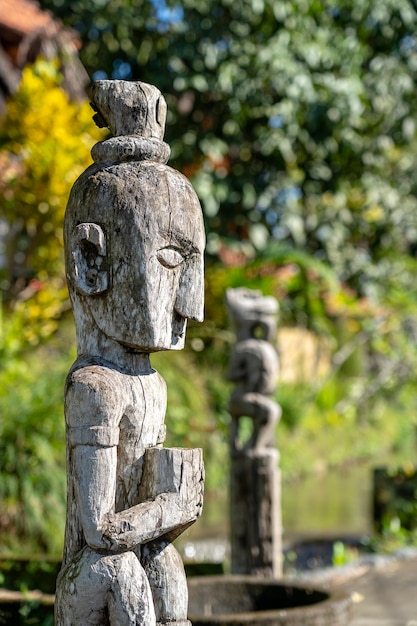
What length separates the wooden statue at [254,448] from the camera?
675cm

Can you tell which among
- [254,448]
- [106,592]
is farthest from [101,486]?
[254,448]

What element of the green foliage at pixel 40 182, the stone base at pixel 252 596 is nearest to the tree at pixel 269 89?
the green foliage at pixel 40 182

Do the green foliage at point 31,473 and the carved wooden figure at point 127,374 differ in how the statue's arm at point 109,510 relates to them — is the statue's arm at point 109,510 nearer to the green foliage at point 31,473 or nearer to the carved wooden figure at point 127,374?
the carved wooden figure at point 127,374

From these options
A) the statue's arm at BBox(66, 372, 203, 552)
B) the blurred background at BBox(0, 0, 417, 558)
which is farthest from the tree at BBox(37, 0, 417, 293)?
the statue's arm at BBox(66, 372, 203, 552)

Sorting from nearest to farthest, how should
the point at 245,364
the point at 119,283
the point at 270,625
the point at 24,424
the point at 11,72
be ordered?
the point at 119,283 → the point at 270,625 → the point at 245,364 → the point at 24,424 → the point at 11,72

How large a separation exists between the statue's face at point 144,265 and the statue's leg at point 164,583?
679 millimetres

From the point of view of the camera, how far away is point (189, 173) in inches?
473

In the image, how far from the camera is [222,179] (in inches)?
456

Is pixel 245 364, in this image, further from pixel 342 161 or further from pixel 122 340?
pixel 342 161

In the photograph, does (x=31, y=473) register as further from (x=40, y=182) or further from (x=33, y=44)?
(x=33, y=44)

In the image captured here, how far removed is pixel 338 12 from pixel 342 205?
104 inches

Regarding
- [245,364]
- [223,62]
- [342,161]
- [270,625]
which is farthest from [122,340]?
[342,161]

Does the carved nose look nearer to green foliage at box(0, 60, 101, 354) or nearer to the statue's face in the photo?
the statue's face

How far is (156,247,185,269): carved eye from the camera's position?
3.26 metres
